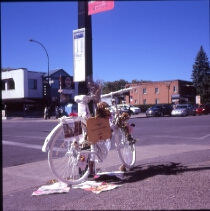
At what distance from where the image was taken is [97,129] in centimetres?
511

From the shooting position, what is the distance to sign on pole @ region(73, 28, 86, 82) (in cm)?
564

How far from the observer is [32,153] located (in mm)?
9070

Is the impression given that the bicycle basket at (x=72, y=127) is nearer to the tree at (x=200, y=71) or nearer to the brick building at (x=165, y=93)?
the brick building at (x=165, y=93)

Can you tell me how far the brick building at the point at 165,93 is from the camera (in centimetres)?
6412

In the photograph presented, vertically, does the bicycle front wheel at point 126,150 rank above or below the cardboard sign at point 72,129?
below

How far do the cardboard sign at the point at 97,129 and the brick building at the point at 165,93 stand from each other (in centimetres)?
5789

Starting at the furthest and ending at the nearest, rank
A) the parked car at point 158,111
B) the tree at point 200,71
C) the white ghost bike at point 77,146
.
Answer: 1. the tree at point 200,71
2. the parked car at point 158,111
3. the white ghost bike at point 77,146

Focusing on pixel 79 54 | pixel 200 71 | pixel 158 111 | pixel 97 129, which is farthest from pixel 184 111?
pixel 200 71

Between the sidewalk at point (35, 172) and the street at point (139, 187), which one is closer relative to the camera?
the street at point (139, 187)

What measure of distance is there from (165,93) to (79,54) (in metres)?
63.1

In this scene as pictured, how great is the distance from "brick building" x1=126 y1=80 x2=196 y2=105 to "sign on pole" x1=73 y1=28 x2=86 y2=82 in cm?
5754

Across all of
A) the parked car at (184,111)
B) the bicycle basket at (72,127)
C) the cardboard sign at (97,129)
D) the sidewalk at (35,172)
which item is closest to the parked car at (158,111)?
the parked car at (184,111)

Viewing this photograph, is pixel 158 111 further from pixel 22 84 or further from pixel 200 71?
pixel 200 71

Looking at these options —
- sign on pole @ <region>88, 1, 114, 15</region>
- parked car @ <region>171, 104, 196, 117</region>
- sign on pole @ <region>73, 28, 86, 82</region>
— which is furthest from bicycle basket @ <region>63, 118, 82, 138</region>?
parked car @ <region>171, 104, 196, 117</region>
